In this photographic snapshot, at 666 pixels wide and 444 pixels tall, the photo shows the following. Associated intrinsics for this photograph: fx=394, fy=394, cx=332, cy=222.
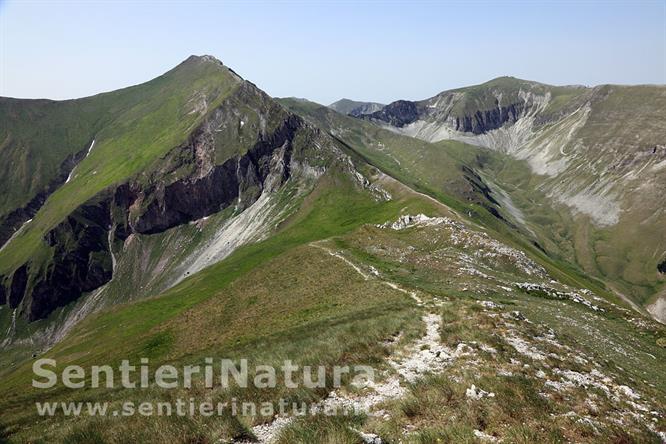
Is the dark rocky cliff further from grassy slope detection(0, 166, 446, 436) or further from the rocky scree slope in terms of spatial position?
grassy slope detection(0, 166, 446, 436)

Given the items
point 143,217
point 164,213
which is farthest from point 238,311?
point 143,217

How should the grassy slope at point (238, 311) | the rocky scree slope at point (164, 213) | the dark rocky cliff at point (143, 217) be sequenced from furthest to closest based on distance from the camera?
the dark rocky cliff at point (143, 217) < the rocky scree slope at point (164, 213) < the grassy slope at point (238, 311)

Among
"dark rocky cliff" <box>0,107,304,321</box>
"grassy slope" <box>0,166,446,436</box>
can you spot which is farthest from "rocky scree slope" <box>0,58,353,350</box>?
"grassy slope" <box>0,166,446,436</box>

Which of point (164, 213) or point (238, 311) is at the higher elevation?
point (164, 213)

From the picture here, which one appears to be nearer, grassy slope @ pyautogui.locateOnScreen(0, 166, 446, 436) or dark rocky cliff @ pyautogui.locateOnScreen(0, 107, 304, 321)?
grassy slope @ pyautogui.locateOnScreen(0, 166, 446, 436)

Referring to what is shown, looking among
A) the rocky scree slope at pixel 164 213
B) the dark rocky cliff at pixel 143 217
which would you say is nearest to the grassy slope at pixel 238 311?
the rocky scree slope at pixel 164 213

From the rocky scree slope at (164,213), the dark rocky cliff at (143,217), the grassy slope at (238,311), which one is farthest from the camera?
the dark rocky cliff at (143,217)

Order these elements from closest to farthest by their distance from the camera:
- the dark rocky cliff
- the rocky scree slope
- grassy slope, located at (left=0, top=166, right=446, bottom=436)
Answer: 1. grassy slope, located at (left=0, top=166, right=446, bottom=436)
2. the rocky scree slope
3. the dark rocky cliff

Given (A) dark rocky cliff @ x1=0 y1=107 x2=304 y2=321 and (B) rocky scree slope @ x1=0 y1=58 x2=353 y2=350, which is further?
(A) dark rocky cliff @ x1=0 y1=107 x2=304 y2=321

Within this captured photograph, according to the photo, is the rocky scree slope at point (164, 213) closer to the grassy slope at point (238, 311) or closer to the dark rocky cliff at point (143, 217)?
the dark rocky cliff at point (143, 217)

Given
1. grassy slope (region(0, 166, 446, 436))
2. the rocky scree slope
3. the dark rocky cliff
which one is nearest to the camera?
grassy slope (region(0, 166, 446, 436))

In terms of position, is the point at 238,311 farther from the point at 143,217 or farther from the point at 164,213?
the point at 143,217

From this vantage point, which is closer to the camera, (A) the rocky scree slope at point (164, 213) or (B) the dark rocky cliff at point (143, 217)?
(A) the rocky scree slope at point (164, 213)
